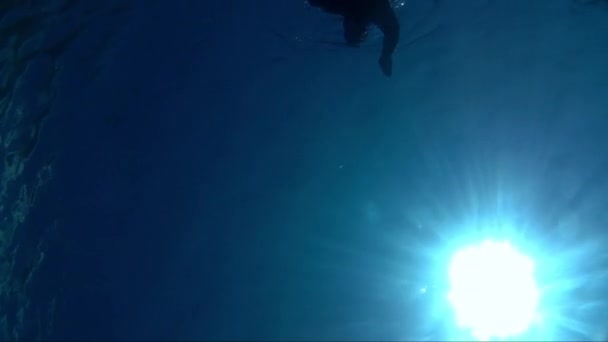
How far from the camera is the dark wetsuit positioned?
988 cm

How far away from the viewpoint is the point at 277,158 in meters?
11.4

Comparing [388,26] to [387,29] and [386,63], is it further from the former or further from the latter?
[386,63]

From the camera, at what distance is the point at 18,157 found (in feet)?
38.0

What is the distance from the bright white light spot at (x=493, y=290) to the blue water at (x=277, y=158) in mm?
371

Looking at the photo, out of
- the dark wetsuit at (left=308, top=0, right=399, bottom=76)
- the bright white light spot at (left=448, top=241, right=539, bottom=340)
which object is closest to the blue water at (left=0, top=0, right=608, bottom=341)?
the bright white light spot at (left=448, top=241, right=539, bottom=340)

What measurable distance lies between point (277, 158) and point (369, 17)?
350 centimetres

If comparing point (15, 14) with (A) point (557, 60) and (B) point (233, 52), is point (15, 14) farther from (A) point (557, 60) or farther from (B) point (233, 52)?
(A) point (557, 60)

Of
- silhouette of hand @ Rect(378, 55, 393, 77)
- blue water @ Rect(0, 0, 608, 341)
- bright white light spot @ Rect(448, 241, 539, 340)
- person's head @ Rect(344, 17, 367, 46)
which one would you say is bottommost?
bright white light spot @ Rect(448, 241, 539, 340)

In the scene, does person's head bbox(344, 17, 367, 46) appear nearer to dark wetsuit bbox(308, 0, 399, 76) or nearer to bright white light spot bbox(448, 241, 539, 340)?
dark wetsuit bbox(308, 0, 399, 76)

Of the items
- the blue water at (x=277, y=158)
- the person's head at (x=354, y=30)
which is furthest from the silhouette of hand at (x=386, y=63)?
the blue water at (x=277, y=158)

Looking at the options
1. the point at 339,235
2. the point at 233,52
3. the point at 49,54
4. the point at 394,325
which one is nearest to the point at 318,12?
the point at 233,52

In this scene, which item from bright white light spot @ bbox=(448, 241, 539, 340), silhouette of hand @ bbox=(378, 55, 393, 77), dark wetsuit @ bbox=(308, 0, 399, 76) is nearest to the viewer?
dark wetsuit @ bbox=(308, 0, 399, 76)

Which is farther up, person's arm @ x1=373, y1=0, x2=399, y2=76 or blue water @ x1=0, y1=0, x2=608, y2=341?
person's arm @ x1=373, y1=0, x2=399, y2=76

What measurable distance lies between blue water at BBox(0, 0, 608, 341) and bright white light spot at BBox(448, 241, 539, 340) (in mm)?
371
